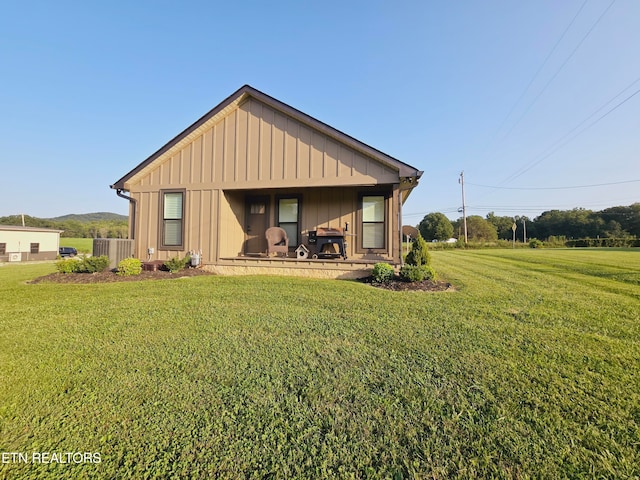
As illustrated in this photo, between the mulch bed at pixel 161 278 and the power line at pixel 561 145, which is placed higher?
the power line at pixel 561 145

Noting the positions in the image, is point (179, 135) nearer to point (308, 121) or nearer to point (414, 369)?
point (308, 121)

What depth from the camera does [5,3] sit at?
7.93m

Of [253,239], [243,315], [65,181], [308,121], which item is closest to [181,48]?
Answer: [308,121]

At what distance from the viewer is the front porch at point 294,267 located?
7312mm

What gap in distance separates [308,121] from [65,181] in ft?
84.0

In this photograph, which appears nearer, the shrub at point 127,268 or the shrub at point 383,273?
the shrub at point 383,273

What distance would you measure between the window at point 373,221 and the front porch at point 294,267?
3.72 feet

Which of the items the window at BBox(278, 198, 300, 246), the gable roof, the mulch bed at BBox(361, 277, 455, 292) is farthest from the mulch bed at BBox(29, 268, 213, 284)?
the mulch bed at BBox(361, 277, 455, 292)

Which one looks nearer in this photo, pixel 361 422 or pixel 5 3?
pixel 361 422

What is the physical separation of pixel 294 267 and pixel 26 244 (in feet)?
102

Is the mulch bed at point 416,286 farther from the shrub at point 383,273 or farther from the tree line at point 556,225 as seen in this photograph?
the tree line at point 556,225

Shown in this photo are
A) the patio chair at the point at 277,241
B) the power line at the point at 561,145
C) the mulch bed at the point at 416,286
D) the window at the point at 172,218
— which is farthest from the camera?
the power line at the point at 561,145

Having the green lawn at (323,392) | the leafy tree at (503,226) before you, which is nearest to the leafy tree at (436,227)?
the leafy tree at (503,226)

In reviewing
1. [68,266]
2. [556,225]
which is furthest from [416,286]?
[556,225]
